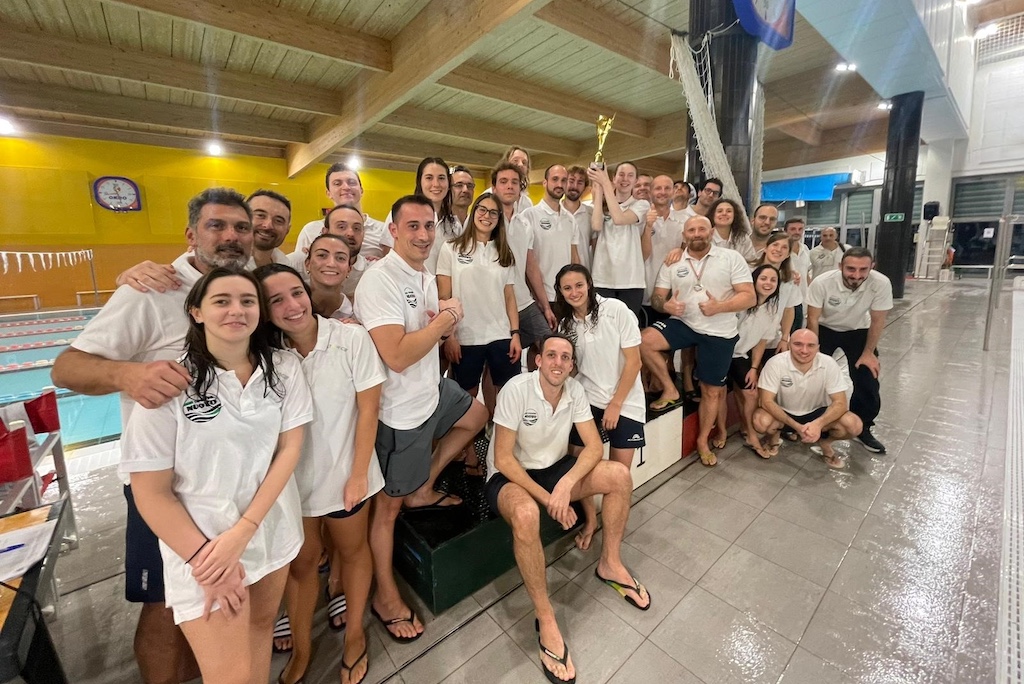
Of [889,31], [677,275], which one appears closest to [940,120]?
[889,31]

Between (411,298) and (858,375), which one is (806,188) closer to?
(858,375)

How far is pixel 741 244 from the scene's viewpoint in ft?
12.2

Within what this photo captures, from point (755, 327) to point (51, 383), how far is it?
7.06 meters

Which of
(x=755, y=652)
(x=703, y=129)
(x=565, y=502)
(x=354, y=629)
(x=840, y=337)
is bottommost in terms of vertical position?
(x=755, y=652)

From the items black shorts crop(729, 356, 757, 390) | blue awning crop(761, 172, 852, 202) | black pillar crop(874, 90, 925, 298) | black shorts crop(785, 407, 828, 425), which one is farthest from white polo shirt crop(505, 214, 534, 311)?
blue awning crop(761, 172, 852, 202)

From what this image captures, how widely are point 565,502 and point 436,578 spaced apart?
676 mm

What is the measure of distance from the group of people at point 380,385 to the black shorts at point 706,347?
0.02m

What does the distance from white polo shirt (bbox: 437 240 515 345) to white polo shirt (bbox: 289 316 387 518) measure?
2.90 feet

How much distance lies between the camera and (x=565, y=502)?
1972 millimetres

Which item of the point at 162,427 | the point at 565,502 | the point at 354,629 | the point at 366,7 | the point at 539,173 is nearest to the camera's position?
the point at 162,427

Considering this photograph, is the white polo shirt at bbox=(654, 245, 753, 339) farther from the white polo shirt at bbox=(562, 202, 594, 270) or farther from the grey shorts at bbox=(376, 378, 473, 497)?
the grey shorts at bbox=(376, 378, 473, 497)

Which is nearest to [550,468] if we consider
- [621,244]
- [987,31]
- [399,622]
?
[399,622]

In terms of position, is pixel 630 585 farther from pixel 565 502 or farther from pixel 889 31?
pixel 889 31

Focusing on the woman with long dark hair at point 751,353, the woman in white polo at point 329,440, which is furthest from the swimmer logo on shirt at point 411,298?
the woman with long dark hair at point 751,353
